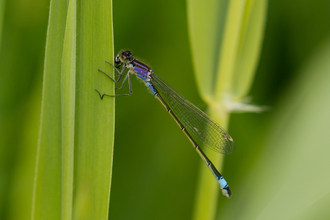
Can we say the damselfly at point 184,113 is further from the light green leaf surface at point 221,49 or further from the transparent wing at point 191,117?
the light green leaf surface at point 221,49

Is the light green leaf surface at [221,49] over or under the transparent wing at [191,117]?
over

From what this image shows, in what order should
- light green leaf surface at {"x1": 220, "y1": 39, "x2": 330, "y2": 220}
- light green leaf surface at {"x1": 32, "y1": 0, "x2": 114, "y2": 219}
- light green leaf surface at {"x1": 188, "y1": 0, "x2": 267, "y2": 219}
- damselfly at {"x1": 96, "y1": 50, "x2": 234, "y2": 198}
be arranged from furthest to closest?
damselfly at {"x1": 96, "y1": 50, "x2": 234, "y2": 198}
light green leaf surface at {"x1": 188, "y1": 0, "x2": 267, "y2": 219}
light green leaf surface at {"x1": 220, "y1": 39, "x2": 330, "y2": 220}
light green leaf surface at {"x1": 32, "y1": 0, "x2": 114, "y2": 219}

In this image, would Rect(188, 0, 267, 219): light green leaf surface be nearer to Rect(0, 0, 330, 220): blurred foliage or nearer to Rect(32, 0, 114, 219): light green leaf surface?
Rect(0, 0, 330, 220): blurred foliage

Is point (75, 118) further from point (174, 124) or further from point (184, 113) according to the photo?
point (174, 124)

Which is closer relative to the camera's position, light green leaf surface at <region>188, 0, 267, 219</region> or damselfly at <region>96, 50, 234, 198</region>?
light green leaf surface at <region>188, 0, 267, 219</region>

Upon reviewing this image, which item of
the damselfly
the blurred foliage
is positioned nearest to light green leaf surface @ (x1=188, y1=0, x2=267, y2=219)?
the damselfly

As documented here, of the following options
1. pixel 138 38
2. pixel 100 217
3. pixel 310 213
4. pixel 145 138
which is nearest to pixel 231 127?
pixel 145 138

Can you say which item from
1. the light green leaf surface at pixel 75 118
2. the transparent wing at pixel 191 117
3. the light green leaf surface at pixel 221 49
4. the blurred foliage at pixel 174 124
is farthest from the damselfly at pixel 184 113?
the light green leaf surface at pixel 75 118

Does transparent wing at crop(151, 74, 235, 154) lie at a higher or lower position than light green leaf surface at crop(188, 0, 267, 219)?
lower
